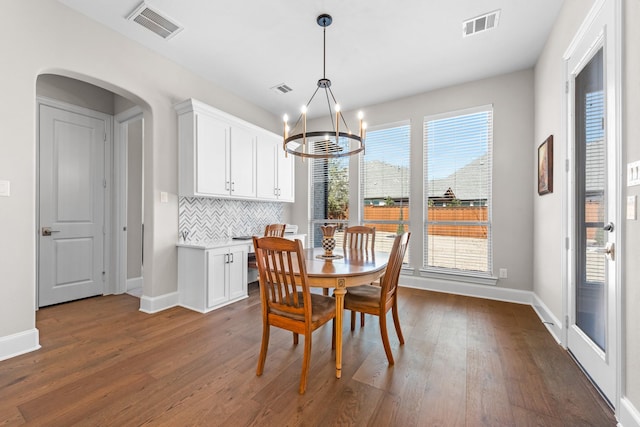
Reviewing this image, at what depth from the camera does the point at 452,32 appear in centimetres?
285

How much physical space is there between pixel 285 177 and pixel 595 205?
3.98 metres

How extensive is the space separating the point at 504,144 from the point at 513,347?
8.46 feet

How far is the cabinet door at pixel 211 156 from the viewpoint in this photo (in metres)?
3.42

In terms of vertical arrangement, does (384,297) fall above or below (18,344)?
above

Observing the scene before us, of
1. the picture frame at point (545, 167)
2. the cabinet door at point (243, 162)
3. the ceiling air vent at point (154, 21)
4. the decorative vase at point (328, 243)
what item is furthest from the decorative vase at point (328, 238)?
the ceiling air vent at point (154, 21)

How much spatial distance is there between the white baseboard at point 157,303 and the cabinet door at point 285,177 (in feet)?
7.36

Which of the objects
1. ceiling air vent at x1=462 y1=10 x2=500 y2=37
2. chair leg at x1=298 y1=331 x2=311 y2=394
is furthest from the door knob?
ceiling air vent at x1=462 y1=10 x2=500 y2=37

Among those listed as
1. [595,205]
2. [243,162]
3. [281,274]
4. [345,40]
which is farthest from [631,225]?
[243,162]

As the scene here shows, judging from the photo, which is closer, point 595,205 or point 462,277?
point 595,205

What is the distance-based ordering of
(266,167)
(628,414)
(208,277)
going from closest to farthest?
(628,414)
(208,277)
(266,167)

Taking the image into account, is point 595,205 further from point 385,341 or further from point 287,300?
point 287,300

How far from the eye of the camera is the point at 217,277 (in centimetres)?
332

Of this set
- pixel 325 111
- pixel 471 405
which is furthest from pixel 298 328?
pixel 325 111

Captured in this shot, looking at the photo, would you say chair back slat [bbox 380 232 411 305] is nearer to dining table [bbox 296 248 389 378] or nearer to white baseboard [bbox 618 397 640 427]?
dining table [bbox 296 248 389 378]
